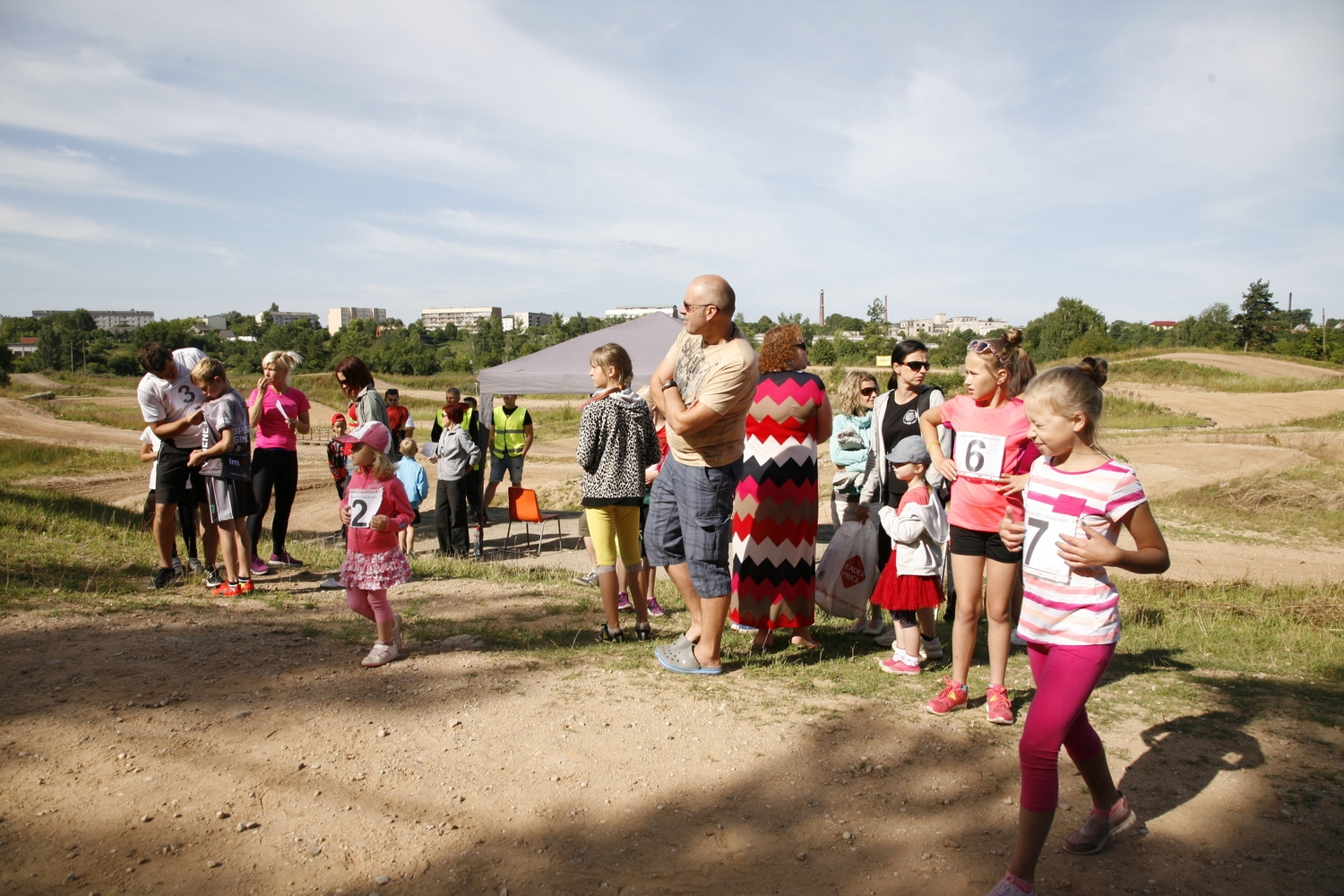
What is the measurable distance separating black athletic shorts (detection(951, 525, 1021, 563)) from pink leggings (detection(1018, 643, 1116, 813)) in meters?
1.12

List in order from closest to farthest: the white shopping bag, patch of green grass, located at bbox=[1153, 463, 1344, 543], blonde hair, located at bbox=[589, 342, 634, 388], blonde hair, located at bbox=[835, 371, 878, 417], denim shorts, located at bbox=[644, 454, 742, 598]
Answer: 1. denim shorts, located at bbox=[644, 454, 742, 598]
2. blonde hair, located at bbox=[589, 342, 634, 388]
3. the white shopping bag
4. blonde hair, located at bbox=[835, 371, 878, 417]
5. patch of green grass, located at bbox=[1153, 463, 1344, 543]

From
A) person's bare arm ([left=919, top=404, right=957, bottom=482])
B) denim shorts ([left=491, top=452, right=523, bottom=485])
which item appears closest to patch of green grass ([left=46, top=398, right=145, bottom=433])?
denim shorts ([left=491, top=452, right=523, bottom=485])

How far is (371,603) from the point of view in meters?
4.79

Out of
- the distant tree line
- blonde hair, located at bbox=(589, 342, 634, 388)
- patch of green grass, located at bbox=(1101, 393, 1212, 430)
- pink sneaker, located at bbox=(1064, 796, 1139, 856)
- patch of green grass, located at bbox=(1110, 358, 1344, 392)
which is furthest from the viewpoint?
the distant tree line

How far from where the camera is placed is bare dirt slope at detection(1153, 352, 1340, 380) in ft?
154

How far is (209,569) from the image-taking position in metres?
6.64

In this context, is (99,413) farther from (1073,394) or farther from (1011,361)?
(1073,394)

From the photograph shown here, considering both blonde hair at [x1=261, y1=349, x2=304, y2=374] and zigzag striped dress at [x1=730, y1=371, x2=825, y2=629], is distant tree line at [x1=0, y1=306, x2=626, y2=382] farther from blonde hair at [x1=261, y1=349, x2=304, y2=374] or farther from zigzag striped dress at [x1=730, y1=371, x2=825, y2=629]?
zigzag striped dress at [x1=730, y1=371, x2=825, y2=629]

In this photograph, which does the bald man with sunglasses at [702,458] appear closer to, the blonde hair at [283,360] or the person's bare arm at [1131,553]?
the person's bare arm at [1131,553]

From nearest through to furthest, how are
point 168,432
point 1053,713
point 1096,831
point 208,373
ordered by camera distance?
point 1053,713
point 1096,831
point 168,432
point 208,373

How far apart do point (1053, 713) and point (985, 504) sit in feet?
4.45

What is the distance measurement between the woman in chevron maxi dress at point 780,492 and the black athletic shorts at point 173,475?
13.8 ft

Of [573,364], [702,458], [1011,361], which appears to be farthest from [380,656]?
[573,364]

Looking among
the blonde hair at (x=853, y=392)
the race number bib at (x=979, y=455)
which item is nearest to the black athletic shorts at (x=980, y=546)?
the race number bib at (x=979, y=455)
